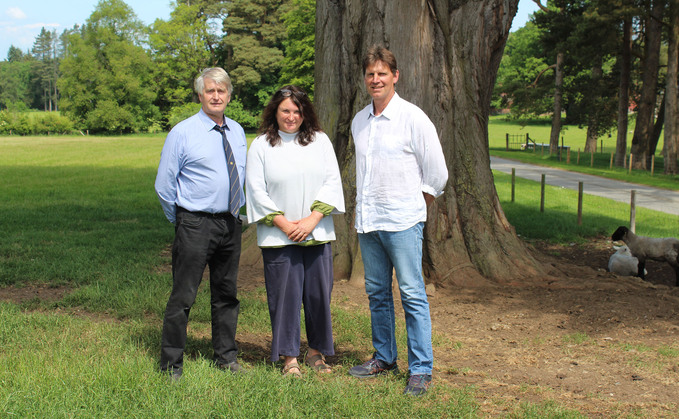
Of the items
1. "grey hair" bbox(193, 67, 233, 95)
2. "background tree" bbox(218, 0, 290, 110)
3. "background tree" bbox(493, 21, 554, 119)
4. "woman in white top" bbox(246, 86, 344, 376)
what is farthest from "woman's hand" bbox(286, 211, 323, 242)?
"background tree" bbox(218, 0, 290, 110)

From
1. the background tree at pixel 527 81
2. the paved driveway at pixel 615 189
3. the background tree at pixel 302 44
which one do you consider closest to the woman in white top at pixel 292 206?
the paved driveway at pixel 615 189

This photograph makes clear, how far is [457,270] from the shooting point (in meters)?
6.89

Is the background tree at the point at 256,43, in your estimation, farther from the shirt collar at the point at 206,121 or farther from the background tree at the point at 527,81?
the shirt collar at the point at 206,121

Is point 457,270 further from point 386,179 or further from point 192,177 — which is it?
point 192,177

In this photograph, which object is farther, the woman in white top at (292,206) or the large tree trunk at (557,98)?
the large tree trunk at (557,98)

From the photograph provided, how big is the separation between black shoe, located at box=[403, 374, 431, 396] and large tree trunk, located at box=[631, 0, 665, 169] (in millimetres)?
28221

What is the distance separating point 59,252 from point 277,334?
5.29 m

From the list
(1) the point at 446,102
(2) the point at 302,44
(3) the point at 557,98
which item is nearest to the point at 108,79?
(2) the point at 302,44

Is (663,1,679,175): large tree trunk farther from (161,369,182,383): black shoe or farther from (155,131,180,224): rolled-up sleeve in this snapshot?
(161,369,182,383): black shoe

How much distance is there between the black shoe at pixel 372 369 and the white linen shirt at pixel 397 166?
1.00 metres

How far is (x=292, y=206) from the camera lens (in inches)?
165

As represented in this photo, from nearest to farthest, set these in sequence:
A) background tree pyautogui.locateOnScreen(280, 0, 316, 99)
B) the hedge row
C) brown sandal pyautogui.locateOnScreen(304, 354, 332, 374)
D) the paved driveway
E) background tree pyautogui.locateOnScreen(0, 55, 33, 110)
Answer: brown sandal pyautogui.locateOnScreen(304, 354, 332, 374), the paved driveway, background tree pyautogui.locateOnScreen(280, 0, 316, 99), the hedge row, background tree pyautogui.locateOnScreen(0, 55, 33, 110)

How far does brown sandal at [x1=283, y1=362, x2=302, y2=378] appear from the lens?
4250mm

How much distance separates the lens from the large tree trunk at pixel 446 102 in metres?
6.64
